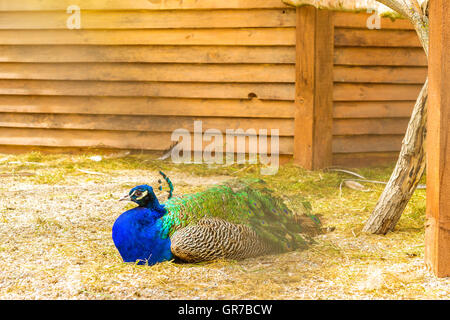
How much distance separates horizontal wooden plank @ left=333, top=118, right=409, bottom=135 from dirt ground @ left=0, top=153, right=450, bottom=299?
0.88m

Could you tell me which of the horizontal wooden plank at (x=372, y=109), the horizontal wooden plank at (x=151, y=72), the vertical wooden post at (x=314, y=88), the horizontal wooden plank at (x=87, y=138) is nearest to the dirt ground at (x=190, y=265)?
the vertical wooden post at (x=314, y=88)

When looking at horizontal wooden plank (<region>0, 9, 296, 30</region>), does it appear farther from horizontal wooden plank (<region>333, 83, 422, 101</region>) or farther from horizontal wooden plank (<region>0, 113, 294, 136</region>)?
horizontal wooden plank (<region>0, 113, 294, 136</region>)

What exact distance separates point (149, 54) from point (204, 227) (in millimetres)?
4001

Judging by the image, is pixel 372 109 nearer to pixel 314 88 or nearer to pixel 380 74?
pixel 380 74

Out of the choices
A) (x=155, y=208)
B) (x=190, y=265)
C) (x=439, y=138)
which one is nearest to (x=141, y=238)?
(x=155, y=208)

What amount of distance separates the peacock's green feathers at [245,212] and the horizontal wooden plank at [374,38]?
310cm

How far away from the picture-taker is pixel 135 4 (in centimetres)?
705

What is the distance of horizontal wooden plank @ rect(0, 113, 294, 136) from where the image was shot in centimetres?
699

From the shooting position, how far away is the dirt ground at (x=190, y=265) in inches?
126

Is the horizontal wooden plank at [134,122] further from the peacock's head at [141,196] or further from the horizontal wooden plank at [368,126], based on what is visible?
the peacock's head at [141,196]

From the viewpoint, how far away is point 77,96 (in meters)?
7.41

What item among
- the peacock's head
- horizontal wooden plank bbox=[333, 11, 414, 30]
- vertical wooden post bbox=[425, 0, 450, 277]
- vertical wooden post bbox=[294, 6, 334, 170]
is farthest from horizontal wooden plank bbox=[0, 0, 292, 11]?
the peacock's head

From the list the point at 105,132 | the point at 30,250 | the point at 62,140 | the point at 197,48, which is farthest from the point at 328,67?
the point at 30,250
